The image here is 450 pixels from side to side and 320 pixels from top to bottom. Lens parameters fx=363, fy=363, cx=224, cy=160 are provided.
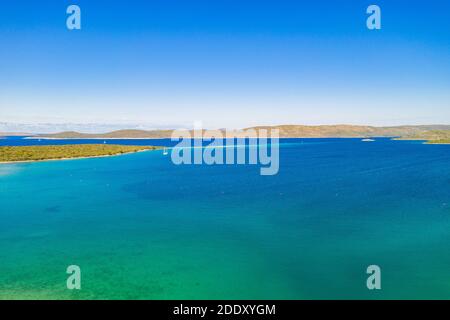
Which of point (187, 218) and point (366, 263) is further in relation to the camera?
point (187, 218)

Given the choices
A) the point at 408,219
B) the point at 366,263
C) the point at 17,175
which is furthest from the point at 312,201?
the point at 17,175

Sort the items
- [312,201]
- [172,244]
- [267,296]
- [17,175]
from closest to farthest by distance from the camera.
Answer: [267,296] < [172,244] < [312,201] < [17,175]

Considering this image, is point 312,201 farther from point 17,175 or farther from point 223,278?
point 17,175
